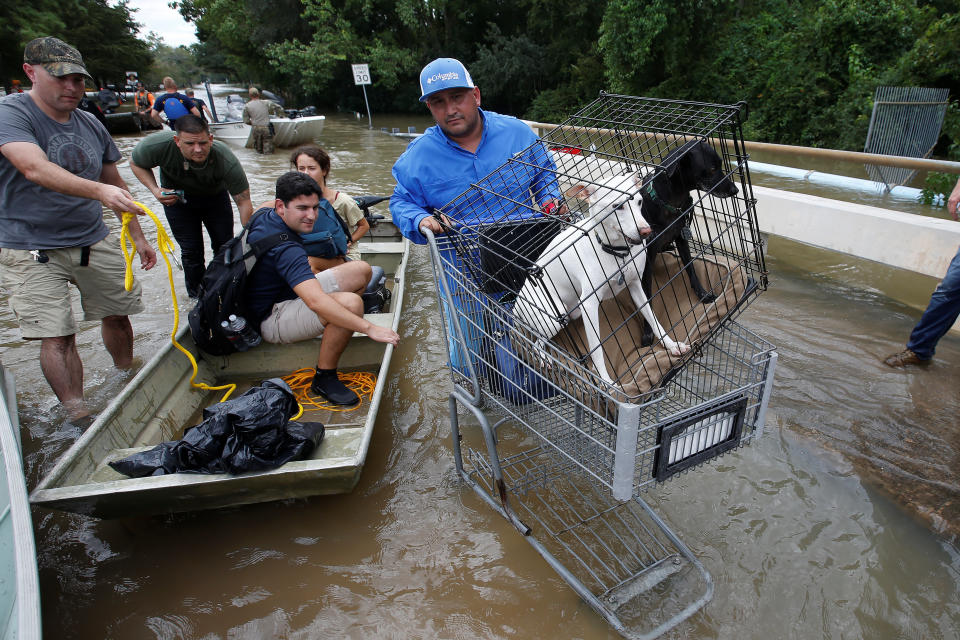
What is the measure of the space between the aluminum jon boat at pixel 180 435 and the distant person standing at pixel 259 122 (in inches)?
505

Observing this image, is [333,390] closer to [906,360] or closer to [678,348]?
[678,348]

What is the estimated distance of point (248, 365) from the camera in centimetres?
390

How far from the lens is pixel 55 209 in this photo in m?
3.26

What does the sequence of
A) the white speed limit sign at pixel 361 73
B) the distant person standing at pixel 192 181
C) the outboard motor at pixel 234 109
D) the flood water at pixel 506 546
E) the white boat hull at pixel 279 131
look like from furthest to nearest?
the outboard motor at pixel 234 109, the white speed limit sign at pixel 361 73, the white boat hull at pixel 279 131, the distant person standing at pixel 192 181, the flood water at pixel 506 546

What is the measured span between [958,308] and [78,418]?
→ 6165 millimetres

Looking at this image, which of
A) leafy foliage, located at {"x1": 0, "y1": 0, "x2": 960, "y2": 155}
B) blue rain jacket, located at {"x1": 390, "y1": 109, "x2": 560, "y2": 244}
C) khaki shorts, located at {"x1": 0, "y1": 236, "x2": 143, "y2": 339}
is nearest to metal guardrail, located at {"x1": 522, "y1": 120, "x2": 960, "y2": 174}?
blue rain jacket, located at {"x1": 390, "y1": 109, "x2": 560, "y2": 244}

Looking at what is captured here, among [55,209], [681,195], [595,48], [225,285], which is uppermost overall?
[595,48]

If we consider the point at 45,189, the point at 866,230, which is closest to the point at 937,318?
the point at 866,230

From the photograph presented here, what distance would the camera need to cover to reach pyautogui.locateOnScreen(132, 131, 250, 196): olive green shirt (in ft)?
14.3

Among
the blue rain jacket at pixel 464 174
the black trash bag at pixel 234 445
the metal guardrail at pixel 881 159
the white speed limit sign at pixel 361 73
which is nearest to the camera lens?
the black trash bag at pixel 234 445

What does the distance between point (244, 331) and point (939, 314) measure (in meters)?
4.99

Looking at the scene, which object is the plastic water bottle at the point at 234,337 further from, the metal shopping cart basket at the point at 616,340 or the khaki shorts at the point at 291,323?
the metal shopping cart basket at the point at 616,340

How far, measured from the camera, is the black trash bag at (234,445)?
7.99 feet

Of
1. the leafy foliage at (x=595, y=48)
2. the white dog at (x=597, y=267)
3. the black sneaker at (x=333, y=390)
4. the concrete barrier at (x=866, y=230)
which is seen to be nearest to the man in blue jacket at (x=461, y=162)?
the white dog at (x=597, y=267)
